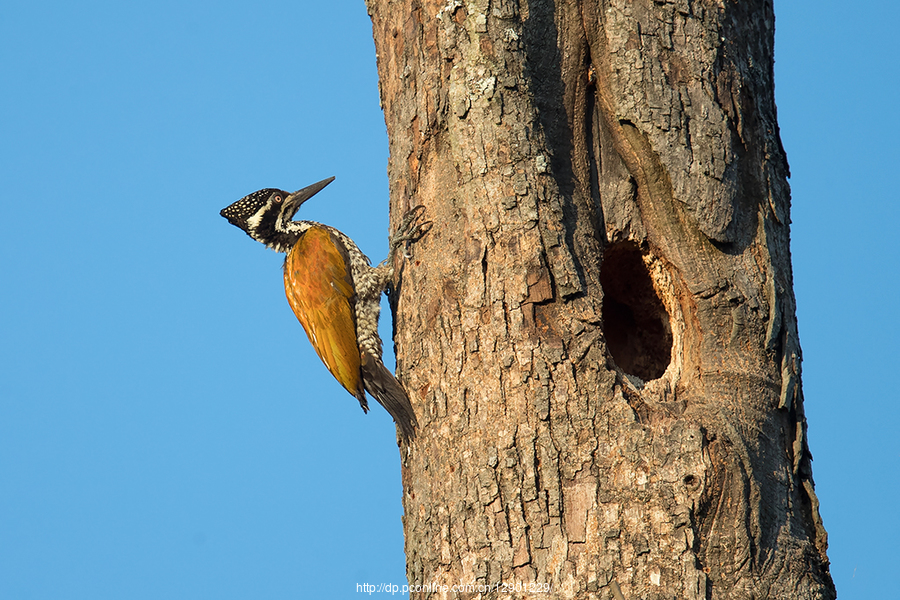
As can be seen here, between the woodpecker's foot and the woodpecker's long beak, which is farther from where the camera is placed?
the woodpecker's long beak

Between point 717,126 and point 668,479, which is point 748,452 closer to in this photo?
point 668,479

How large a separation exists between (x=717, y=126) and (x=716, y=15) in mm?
488

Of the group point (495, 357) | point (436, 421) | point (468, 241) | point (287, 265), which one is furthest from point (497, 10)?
point (287, 265)

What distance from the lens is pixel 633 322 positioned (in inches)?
172

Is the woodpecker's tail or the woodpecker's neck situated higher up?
the woodpecker's neck

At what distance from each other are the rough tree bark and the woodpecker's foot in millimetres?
61

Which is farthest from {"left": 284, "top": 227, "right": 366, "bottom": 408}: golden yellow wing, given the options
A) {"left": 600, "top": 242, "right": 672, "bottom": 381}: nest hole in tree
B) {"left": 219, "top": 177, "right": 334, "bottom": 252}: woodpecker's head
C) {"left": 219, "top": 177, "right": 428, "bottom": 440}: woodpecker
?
{"left": 600, "top": 242, "right": 672, "bottom": 381}: nest hole in tree

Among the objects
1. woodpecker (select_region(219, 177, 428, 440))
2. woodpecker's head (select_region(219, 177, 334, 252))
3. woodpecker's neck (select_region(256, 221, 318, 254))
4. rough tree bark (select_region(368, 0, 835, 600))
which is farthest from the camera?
woodpecker's head (select_region(219, 177, 334, 252))

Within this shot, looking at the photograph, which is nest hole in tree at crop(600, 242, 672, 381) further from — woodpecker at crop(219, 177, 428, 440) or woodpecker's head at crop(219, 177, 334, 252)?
woodpecker's head at crop(219, 177, 334, 252)

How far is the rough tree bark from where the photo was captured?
2781mm

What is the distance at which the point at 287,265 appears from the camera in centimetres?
494

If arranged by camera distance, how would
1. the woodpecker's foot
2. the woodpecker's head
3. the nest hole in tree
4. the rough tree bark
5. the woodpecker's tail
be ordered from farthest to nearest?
the woodpecker's head
the nest hole in tree
the woodpecker's foot
the woodpecker's tail
the rough tree bark

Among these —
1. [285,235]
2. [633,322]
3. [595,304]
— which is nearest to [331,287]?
[285,235]

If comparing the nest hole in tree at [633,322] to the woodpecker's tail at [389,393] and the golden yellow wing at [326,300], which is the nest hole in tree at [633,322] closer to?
the woodpecker's tail at [389,393]
